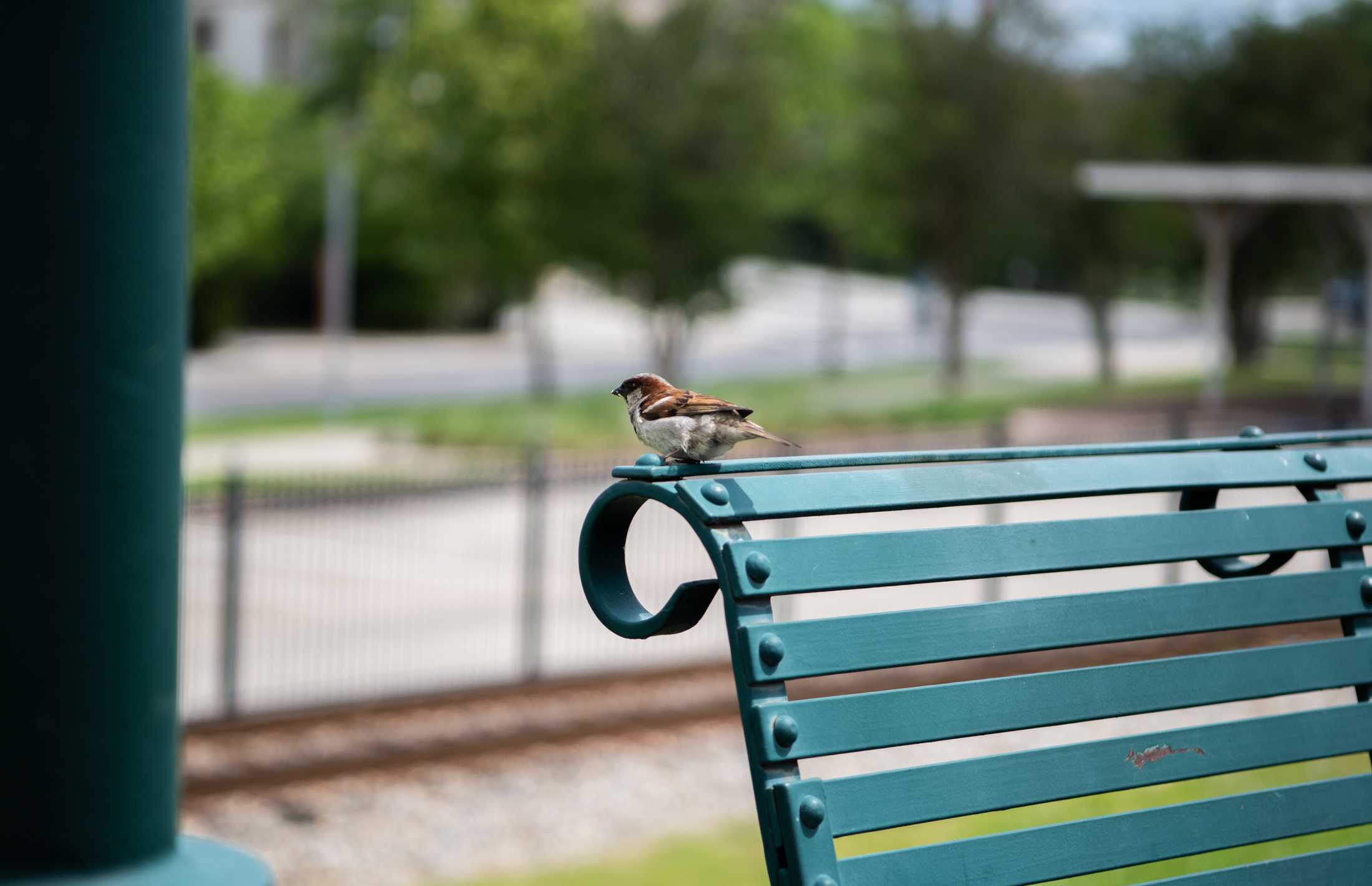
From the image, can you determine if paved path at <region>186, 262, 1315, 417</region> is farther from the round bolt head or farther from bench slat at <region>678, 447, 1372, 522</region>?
the round bolt head

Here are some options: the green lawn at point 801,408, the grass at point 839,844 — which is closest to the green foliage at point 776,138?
the green lawn at point 801,408

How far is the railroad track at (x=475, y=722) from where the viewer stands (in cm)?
872

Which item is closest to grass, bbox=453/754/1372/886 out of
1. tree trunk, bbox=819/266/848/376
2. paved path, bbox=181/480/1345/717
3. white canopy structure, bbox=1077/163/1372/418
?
paved path, bbox=181/480/1345/717

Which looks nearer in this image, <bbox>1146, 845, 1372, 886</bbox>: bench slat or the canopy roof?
<bbox>1146, 845, 1372, 886</bbox>: bench slat

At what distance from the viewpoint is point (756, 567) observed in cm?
188

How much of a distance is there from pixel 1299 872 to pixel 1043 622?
0.55m

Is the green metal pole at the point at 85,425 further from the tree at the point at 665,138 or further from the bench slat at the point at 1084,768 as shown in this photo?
the tree at the point at 665,138

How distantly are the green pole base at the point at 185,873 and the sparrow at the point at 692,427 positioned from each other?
48.5 inches

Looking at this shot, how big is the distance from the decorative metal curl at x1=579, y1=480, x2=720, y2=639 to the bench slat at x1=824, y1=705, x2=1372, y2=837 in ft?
0.87

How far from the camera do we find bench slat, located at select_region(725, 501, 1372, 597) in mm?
1899

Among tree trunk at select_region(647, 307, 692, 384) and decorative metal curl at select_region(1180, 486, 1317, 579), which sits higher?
tree trunk at select_region(647, 307, 692, 384)

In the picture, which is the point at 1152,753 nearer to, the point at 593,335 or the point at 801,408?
the point at 801,408

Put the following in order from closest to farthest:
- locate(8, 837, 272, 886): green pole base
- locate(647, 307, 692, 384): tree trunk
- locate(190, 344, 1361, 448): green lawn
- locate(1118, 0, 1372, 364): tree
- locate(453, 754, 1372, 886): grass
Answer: locate(8, 837, 272, 886): green pole base < locate(453, 754, 1372, 886): grass < locate(190, 344, 1361, 448): green lawn < locate(647, 307, 692, 384): tree trunk < locate(1118, 0, 1372, 364): tree

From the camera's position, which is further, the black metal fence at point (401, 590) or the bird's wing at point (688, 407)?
the black metal fence at point (401, 590)
